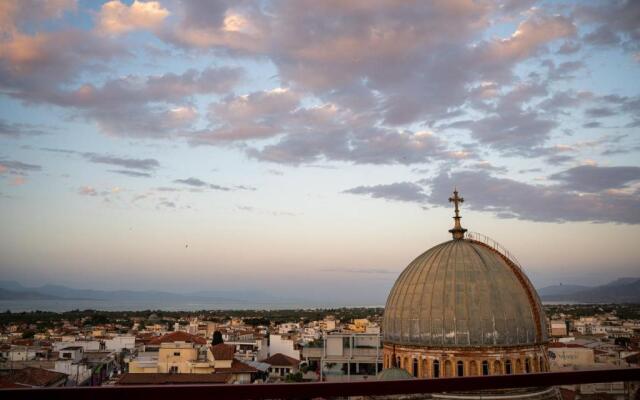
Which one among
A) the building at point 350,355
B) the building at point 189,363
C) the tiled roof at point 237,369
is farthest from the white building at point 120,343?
the building at point 350,355

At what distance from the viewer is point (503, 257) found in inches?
914

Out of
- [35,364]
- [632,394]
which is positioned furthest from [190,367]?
[632,394]

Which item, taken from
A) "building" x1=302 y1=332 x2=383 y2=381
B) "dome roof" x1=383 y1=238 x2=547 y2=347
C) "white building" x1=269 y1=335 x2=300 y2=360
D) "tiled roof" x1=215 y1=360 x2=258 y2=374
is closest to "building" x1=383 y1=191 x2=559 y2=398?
"dome roof" x1=383 y1=238 x2=547 y2=347

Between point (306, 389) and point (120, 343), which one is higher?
point (306, 389)

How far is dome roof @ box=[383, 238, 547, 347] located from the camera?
66.9 feet

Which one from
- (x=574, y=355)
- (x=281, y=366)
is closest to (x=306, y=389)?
(x=574, y=355)

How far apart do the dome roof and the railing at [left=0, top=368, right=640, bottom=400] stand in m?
17.4

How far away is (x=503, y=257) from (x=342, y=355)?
20202mm

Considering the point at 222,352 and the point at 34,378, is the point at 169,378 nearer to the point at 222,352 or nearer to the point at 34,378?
the point at 222,352

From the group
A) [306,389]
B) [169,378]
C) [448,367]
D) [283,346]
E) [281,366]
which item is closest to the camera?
[306,389]

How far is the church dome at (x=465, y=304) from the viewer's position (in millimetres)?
20406

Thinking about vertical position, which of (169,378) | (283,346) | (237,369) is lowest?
(283,346)

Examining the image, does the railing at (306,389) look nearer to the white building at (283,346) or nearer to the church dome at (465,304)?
the church dome at (465,304)

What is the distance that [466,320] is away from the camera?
20.5 m
